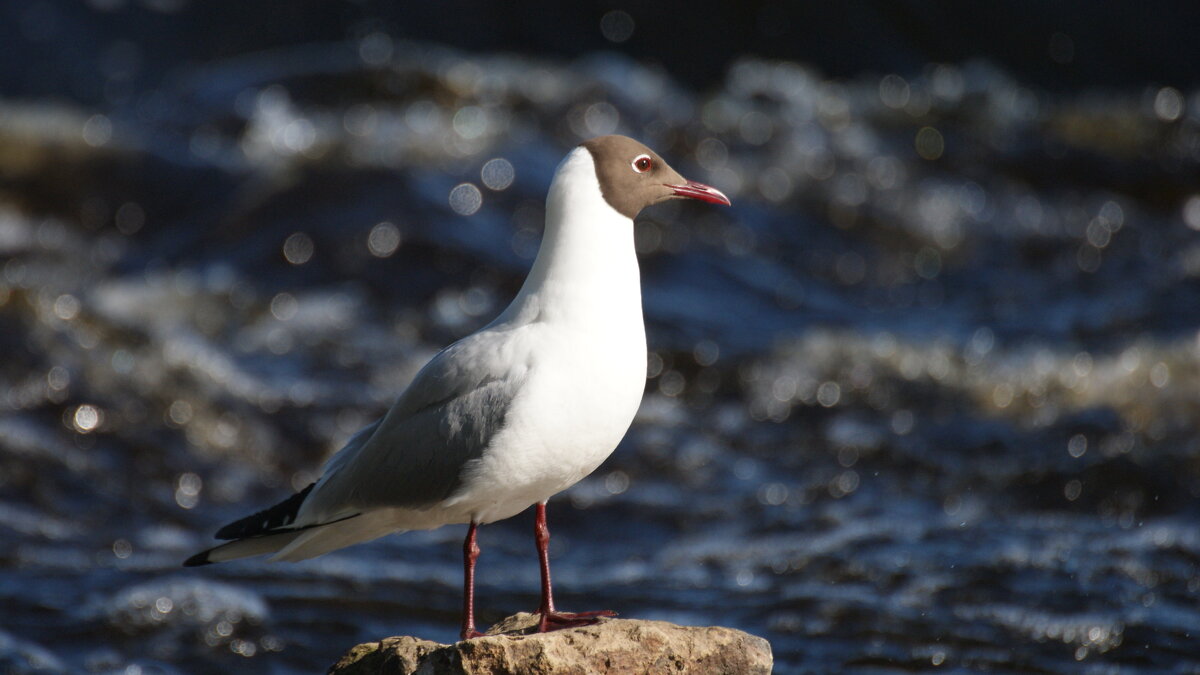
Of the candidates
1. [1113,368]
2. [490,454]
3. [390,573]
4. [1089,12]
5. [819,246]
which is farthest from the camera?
[1089,12]

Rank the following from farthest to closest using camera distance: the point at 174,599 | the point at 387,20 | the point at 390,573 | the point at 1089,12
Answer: the point at 1089,12 < the point at 387,20 < the point at 390,573 < the point at 174,599

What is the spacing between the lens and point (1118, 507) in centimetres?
806

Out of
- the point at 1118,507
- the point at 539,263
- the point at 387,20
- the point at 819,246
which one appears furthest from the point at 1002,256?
the point at 539,263

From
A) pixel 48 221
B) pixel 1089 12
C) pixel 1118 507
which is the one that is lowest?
pixel 1118 507

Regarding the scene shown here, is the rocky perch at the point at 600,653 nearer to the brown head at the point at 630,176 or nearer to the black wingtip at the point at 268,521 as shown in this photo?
the black wingtip at the point at 268,521

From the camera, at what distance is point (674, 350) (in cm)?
1066

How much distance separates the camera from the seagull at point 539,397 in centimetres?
439

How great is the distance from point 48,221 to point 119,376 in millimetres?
3775

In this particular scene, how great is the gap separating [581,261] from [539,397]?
487mm

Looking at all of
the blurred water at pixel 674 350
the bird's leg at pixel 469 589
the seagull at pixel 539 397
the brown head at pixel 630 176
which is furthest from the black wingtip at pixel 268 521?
the blurred water at pixel 674 350

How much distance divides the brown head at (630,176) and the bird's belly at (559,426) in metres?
0.53

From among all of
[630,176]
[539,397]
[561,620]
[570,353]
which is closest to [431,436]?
[539,397]

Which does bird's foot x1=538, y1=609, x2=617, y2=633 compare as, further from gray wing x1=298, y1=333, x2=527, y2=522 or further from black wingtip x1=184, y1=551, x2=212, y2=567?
black wingtip x1=184, y1=551, x2=212, y2=567

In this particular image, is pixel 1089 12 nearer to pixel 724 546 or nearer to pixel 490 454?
pixel 724 546
